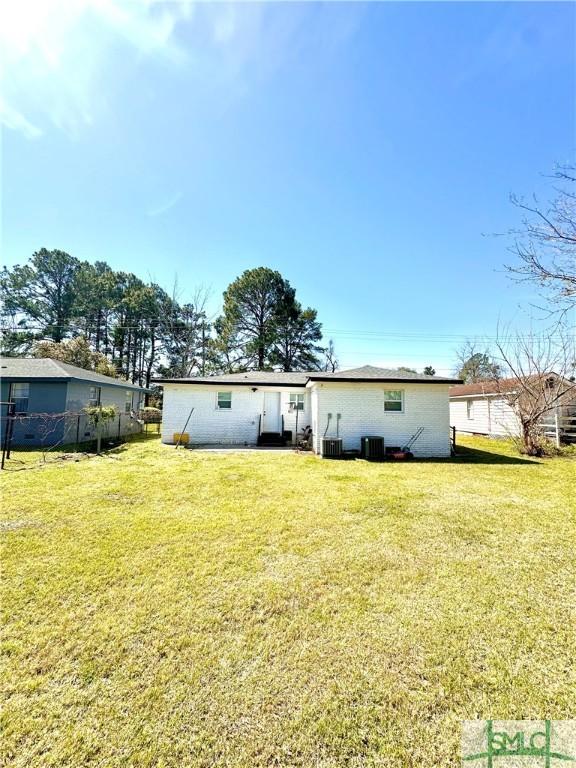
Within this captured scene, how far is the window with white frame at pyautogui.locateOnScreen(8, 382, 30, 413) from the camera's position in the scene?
12.6m

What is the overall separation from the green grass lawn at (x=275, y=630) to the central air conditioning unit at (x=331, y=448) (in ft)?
16.7

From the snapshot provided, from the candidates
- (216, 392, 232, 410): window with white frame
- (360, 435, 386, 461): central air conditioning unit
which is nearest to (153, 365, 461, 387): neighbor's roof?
(216, 392, 232, 410): window with white frame

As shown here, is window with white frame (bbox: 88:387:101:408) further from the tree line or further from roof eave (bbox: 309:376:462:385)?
the tree line

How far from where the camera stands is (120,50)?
20.6ft

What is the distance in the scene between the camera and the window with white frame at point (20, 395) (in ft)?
41.2

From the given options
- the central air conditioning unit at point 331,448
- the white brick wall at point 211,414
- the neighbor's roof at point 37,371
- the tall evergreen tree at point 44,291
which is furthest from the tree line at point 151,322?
the central air conditioning unit at point 331,448

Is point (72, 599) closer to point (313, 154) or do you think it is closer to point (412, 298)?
point (313, 154)

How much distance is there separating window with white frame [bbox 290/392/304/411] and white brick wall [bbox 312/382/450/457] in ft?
9.17

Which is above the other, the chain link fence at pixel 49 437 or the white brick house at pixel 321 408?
the white brick house at pixel 321 408

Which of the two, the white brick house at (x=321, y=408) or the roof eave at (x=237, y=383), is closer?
the white brick house at (x=321, y=408)

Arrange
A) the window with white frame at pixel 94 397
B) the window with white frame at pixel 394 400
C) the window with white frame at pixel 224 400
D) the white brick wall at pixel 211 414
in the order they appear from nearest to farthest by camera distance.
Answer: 1. the window with white frame at pixel 394 400
2. the white brick wall at pixel 211 414
3. the window with white frame at pixel 224 400
4. the window with white frame at pixel 94 397

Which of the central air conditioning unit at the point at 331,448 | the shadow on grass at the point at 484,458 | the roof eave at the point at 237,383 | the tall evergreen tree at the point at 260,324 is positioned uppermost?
the tall evergreen tree at the point at 260,324

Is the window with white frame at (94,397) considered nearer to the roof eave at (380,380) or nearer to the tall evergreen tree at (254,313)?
the roof eave at (380,380)

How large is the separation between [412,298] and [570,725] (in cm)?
2095
